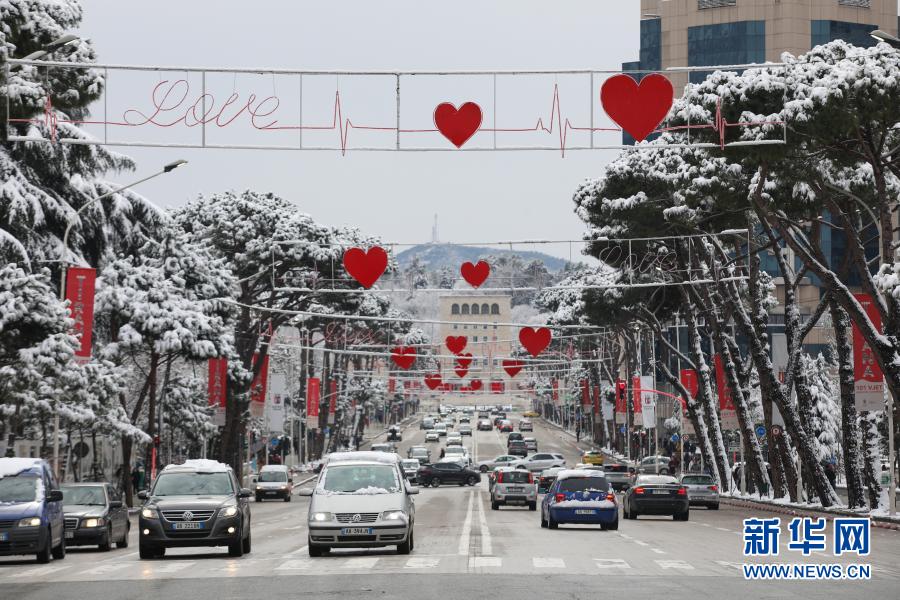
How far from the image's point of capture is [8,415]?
44031 mm

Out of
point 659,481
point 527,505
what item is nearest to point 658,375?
point 527,505

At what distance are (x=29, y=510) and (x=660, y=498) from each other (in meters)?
23.2

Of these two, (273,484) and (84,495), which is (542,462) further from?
(84,495)

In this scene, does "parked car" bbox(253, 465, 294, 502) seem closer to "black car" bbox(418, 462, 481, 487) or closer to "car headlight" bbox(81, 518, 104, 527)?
"black car" bbox(418, 462, 481, 487)

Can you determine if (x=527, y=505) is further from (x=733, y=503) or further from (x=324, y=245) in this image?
(x=324, y=245)

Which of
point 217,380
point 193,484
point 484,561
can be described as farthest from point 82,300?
point 484,561

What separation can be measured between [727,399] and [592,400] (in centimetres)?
7630

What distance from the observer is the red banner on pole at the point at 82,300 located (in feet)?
141

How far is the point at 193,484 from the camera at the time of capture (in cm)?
2747

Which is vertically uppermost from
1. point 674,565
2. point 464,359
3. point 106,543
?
point 464,359

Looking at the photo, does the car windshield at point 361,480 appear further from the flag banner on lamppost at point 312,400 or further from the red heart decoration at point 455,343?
the flag banner on lamppost at point 312,400

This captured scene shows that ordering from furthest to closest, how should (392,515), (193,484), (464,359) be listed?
(464,359) → (193,484) → (392,515)

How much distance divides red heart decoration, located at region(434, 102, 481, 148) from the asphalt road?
7.02 m

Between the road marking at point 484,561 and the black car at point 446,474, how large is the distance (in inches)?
2204
